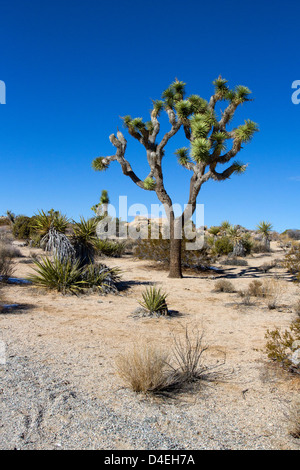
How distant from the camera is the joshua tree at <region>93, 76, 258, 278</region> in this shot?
14727 millimetres

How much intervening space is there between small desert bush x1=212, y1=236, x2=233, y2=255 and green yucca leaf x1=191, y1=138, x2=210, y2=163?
1095 cm

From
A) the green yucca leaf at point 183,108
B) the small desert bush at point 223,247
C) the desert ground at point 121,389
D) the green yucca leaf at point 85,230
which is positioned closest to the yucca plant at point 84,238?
the green yucca leaf at point 85,230

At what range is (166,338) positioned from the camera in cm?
646

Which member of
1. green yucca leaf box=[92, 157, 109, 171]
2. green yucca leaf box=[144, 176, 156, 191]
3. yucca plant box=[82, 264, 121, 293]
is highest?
green yucca leaf box=[92, 157, 109, 171]

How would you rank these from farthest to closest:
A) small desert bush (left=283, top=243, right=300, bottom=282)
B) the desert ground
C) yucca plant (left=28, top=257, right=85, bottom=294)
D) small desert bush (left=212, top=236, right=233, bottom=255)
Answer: small desert bush (left=212, top=236, right=233, bottom=255) < small desert bush (left=283, top=243, right=300, bottom=282) < yucca plant (left=28, top=257, right=85, bottom=294) < the desert ground

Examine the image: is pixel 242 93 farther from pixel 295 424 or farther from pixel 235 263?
pixel 295 424

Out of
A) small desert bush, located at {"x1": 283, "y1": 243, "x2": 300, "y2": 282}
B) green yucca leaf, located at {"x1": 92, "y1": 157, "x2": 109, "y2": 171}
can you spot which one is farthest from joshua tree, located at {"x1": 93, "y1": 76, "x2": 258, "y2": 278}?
small desert bush, located at {"x1": 283, "y1": 243, "x2": 300, "y2": 282}

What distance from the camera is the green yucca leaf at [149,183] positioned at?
1531 cm

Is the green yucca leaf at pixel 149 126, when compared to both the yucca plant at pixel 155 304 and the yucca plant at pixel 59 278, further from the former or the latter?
the yucca plant at pixel 155 304

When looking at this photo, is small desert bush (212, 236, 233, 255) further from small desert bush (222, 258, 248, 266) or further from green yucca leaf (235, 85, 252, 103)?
green yucca leaf (235, 85, 252, 103)

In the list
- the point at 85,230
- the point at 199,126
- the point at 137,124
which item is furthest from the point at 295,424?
the point at 137,124

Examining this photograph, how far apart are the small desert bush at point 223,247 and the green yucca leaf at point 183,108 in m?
11.2
